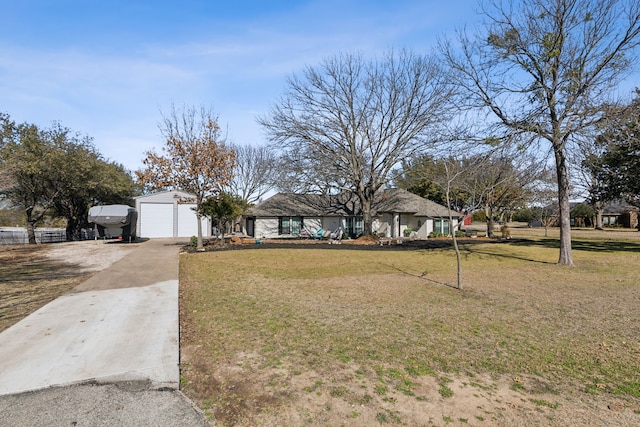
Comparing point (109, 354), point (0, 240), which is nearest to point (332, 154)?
point (109, 354)

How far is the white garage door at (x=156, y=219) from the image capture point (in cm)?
2842

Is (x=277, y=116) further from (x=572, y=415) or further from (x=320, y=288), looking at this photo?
(x=572, y=415)

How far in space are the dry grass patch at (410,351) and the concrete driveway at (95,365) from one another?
0.29 meters

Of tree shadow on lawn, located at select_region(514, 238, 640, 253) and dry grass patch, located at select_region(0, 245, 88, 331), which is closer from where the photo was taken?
dry grass patch, located at select_region(0, 245, 88, 331)

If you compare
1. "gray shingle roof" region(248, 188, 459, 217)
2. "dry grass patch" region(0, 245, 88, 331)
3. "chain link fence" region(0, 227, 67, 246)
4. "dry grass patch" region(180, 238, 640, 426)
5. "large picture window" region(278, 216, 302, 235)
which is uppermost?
"gray shingle roof" region(248, 188, 459, 217)

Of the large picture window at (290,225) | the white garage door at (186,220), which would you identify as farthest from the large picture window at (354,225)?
the white garage door at (186,220)

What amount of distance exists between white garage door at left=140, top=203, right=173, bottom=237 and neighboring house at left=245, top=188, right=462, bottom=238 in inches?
260

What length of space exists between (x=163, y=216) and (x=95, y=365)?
27.0m

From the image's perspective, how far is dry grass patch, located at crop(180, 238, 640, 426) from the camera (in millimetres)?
3334

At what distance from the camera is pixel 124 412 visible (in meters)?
3.17

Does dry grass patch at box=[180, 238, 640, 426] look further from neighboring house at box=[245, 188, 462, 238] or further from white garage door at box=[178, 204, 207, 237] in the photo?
white garage door at box=[178, 204, 207, 237]

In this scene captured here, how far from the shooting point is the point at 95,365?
4.18m

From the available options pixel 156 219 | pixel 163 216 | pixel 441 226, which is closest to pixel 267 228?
pixel 163 216

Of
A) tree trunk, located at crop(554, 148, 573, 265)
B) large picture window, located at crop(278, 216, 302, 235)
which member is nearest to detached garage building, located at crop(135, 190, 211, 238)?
large picture window, located at crop(278, 216, 302, 235)
